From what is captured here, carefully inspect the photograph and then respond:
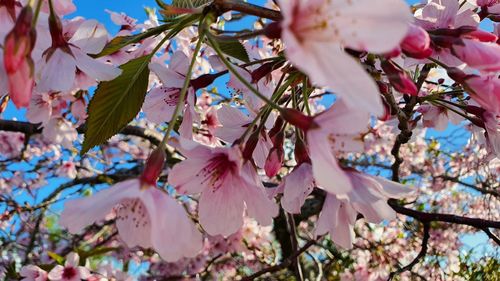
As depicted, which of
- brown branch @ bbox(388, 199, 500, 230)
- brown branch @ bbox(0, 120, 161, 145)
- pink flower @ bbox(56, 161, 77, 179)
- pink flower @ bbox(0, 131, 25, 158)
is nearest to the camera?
brown branch @ bbox(388, 199, 500, 230)

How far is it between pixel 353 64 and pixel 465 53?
0.84 feet

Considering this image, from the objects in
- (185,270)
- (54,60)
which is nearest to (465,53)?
(54,60)

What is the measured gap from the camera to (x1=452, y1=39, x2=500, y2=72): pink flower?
63 centimetres

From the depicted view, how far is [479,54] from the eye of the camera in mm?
639

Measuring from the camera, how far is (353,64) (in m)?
0.48

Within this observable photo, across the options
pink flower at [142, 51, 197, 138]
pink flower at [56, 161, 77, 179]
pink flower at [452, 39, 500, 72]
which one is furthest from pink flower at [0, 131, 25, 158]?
pink flower at [452, 39, 500, 72]

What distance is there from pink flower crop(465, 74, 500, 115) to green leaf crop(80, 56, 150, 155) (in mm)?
543

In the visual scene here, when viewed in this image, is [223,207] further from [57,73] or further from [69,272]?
[69,272]

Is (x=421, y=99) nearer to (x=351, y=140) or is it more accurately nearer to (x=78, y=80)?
(x=351, y=140)

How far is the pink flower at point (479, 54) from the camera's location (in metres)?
0.63

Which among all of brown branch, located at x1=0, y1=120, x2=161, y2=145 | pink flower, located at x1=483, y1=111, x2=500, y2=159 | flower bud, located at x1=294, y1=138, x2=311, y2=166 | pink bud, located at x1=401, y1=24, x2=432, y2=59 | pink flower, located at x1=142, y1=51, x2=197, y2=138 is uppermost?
brown branch, located at x1=0, y1=120, x2=161, y2=145

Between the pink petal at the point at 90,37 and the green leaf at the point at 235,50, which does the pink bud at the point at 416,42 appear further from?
the pink petal at the point at 90,37

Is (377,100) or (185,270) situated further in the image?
(185,270)

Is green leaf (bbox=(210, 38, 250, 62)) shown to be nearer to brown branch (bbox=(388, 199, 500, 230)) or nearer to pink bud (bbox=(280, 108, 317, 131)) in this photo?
pink bud (bbox=(280, 108, 317, 131))
